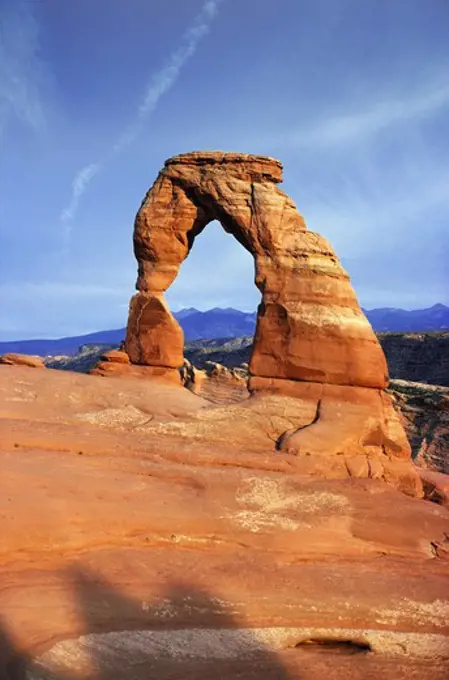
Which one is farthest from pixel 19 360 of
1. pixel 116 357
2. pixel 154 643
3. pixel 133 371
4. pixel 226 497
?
pixel 154 643

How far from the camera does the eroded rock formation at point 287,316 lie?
1276 centimetres

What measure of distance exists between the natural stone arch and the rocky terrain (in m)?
0.04

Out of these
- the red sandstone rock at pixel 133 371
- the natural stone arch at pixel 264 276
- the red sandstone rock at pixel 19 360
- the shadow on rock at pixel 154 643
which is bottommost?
the shadow on rock at pixel 154 643

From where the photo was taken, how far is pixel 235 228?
1551 cm

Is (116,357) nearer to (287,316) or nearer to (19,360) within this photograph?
(19,360)

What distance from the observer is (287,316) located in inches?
553

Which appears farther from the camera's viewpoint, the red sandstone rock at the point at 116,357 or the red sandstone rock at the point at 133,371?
the red sandstone rock at the point at 116,357

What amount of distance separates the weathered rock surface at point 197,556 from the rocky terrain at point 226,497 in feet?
0.09

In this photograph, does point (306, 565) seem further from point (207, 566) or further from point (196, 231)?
point (196, 231)

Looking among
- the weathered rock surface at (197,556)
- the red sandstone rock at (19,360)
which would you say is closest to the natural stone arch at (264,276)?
the weathered rock surface at (197,556)

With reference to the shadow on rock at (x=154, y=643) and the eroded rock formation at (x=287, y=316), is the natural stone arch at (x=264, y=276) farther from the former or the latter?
the shadow on rock at (x=154, y=643)

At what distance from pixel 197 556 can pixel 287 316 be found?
7081mm

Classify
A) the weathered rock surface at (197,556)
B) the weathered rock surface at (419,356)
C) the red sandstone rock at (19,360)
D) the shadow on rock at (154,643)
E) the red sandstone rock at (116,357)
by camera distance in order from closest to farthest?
the shadow on rock at (154,643) → the weathered rock surface at (197,556) → the red sandstone rock at (19,360) → the red sandstone rock at (116,357) → the weathered rock surface at (419,356)

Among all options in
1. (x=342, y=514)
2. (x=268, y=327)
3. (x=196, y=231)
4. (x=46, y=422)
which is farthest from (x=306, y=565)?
(x=196, y=231)
